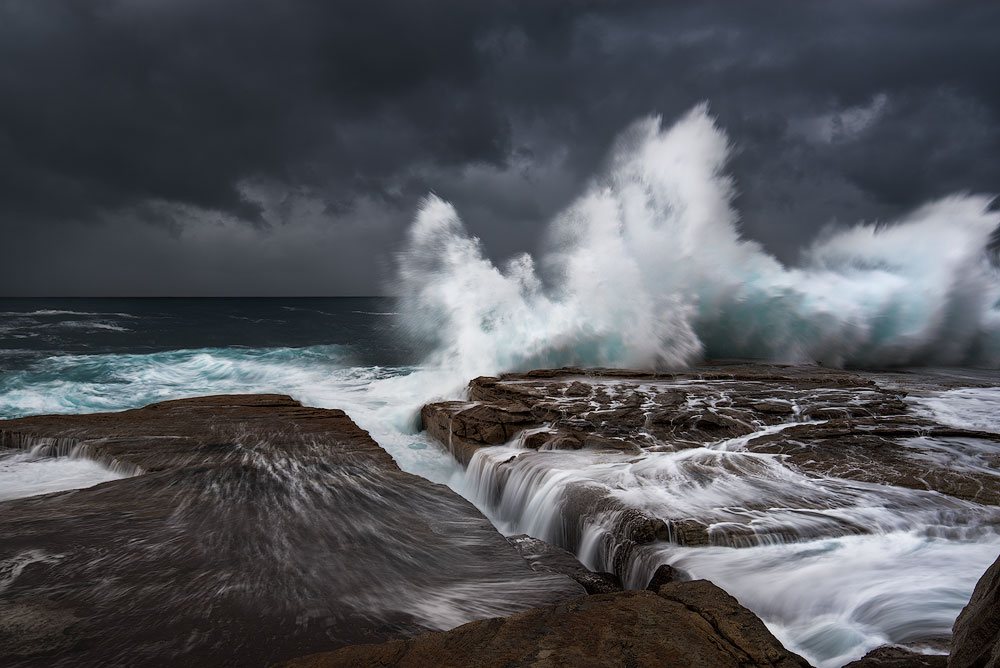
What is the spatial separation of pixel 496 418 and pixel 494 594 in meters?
4.10

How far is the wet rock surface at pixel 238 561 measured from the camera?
239 centimetres

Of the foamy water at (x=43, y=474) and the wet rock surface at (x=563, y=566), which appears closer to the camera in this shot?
the wet rock surface at (x=563, y=566)

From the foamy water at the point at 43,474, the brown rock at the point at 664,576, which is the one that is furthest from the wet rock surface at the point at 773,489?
the foamy water at the point at 43,474

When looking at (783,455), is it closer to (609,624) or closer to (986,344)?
(609,624)

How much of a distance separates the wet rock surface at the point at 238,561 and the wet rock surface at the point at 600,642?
0.45 metres

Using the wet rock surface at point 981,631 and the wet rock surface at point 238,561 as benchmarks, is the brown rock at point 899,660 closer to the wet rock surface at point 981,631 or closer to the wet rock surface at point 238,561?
the wet rock surface at point 981,631

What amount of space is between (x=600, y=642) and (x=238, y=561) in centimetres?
242

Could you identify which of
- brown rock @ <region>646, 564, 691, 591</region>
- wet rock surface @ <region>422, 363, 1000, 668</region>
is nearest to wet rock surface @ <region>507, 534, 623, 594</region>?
wet rock surface @ <region>422, 363, 1000, 668</region>

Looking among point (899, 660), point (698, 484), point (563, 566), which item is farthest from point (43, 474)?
point (899, 660)

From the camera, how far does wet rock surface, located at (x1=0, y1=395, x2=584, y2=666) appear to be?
2393mm

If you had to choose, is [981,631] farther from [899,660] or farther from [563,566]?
[563,566]

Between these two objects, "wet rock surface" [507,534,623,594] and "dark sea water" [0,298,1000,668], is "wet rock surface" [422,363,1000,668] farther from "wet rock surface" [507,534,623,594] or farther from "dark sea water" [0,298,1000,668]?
"wet rock surface" [507,534,623,594]

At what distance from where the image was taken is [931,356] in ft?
46.3

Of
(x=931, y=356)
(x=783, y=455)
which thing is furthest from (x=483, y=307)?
(x=931, y=356)
